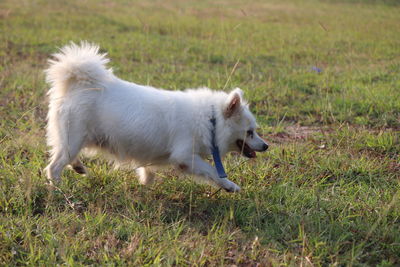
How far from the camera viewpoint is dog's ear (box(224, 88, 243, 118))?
156 inches

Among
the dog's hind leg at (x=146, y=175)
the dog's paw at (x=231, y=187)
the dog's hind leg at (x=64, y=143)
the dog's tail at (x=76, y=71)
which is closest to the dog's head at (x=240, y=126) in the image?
the dog's paw at (x=231, y=187)

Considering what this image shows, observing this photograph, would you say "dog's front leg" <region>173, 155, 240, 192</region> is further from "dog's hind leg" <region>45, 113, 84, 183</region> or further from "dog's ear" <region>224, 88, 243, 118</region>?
"dog's hind leg" <region>45, 113, 84, 183</region>

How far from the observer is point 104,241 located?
3.20 m

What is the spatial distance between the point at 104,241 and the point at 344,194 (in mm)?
2294

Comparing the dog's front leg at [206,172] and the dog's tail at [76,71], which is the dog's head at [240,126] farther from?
the dog's tail at [76,71]

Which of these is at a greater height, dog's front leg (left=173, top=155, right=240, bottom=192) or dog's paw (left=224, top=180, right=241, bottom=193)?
dog's front leg (left=173, top=155, right=240, bottom=192)

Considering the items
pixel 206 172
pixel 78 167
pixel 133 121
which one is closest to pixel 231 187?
pixel 206 172

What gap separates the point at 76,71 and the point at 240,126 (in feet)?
5.30

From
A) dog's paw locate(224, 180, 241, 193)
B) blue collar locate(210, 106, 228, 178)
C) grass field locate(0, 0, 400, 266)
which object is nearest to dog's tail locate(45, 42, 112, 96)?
grass field locate(0, 0, 400, 266)

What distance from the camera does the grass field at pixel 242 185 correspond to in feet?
10.3

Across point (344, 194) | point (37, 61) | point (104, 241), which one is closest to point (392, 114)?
point (344, 194)

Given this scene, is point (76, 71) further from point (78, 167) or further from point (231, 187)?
point (231, 187)

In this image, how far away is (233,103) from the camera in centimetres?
398

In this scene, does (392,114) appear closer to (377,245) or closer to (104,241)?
(377,245)
